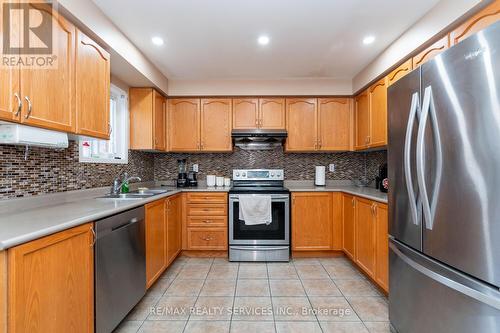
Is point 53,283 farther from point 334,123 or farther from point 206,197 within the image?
point 334,123

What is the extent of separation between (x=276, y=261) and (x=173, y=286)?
49.2 inches

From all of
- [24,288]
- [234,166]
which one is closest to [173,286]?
[24,288]

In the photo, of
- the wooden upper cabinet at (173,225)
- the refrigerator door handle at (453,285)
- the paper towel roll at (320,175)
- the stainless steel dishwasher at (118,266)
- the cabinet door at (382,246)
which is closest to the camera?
the refrigerator door handle at (453,285)

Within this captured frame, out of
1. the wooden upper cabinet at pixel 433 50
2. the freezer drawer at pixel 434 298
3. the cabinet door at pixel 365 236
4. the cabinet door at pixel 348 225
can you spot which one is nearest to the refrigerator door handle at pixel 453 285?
the freezer drawer at pixel 434 298

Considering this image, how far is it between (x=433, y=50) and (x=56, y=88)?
262cm

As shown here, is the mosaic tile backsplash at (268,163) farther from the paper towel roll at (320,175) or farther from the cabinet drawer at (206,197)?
the cabinet drawer at (206,197)

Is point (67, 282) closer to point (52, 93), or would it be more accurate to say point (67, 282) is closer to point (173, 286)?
point (52, 93)

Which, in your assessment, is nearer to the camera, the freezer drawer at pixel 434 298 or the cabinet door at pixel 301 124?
the freezer drawer at pixel 434 298

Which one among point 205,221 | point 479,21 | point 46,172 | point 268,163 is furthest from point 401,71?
point 46,172

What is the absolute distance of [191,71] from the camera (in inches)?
124

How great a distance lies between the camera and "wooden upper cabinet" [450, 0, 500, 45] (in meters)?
1.44

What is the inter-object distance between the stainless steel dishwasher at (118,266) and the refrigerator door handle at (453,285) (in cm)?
184

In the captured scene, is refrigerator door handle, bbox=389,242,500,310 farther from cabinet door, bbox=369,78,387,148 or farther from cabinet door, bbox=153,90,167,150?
cabinet door, bbox=153,90,167,150
